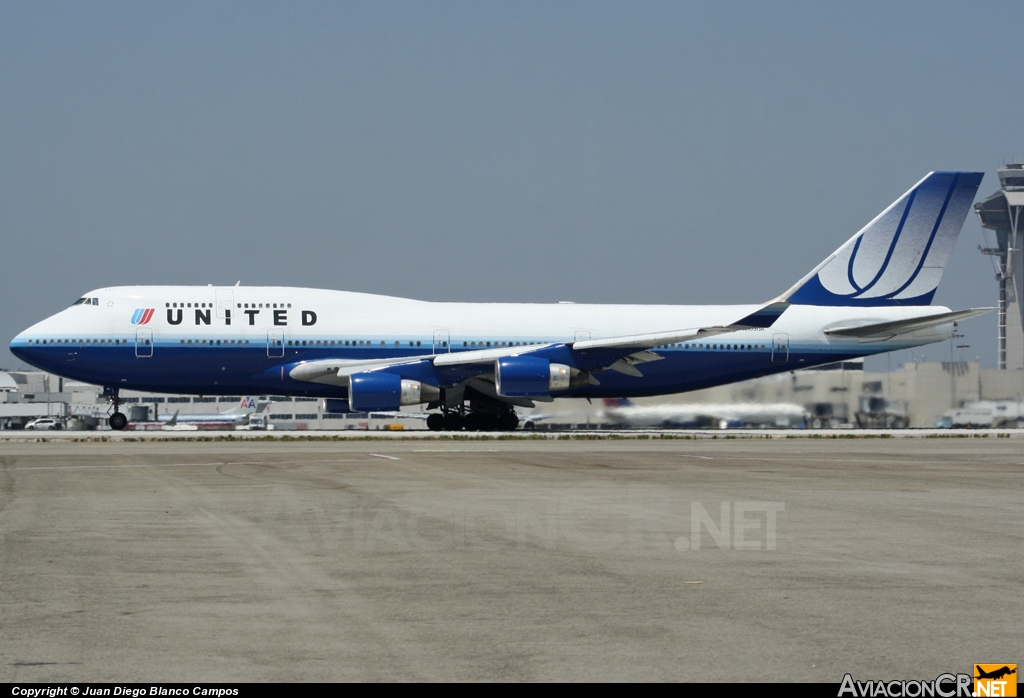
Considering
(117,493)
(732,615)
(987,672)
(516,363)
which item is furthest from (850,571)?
(516,363)

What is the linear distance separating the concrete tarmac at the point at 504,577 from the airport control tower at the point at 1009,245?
324ft

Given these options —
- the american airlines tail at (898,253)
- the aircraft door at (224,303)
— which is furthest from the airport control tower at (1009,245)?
the aircraft door at (224,303)

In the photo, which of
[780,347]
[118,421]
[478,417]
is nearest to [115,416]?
[118,421]

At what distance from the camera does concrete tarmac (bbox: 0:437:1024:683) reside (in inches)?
249

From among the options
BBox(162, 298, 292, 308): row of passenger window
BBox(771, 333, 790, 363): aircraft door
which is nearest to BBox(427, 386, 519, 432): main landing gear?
BBox(162, 298, 292, 308): row of passenger window

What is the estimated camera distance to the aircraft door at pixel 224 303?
34594 millimetres

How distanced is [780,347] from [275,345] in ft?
56.2

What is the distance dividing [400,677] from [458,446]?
2217cm

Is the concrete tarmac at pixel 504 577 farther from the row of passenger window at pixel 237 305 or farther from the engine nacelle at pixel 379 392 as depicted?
the row of passenger window at pixel 237 305

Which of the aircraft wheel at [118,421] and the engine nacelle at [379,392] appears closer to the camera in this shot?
the engine nacelle at [379,392]

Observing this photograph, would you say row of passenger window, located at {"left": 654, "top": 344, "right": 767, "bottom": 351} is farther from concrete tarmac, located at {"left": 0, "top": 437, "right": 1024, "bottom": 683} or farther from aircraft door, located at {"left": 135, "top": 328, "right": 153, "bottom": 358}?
concrete tarmac, located at {"left": 0, "top": 437, "right": 1024, "bottom": 683}

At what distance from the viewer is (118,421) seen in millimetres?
36375

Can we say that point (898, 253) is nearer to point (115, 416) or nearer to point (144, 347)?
point (144, 347)

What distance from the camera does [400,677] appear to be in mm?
5938
